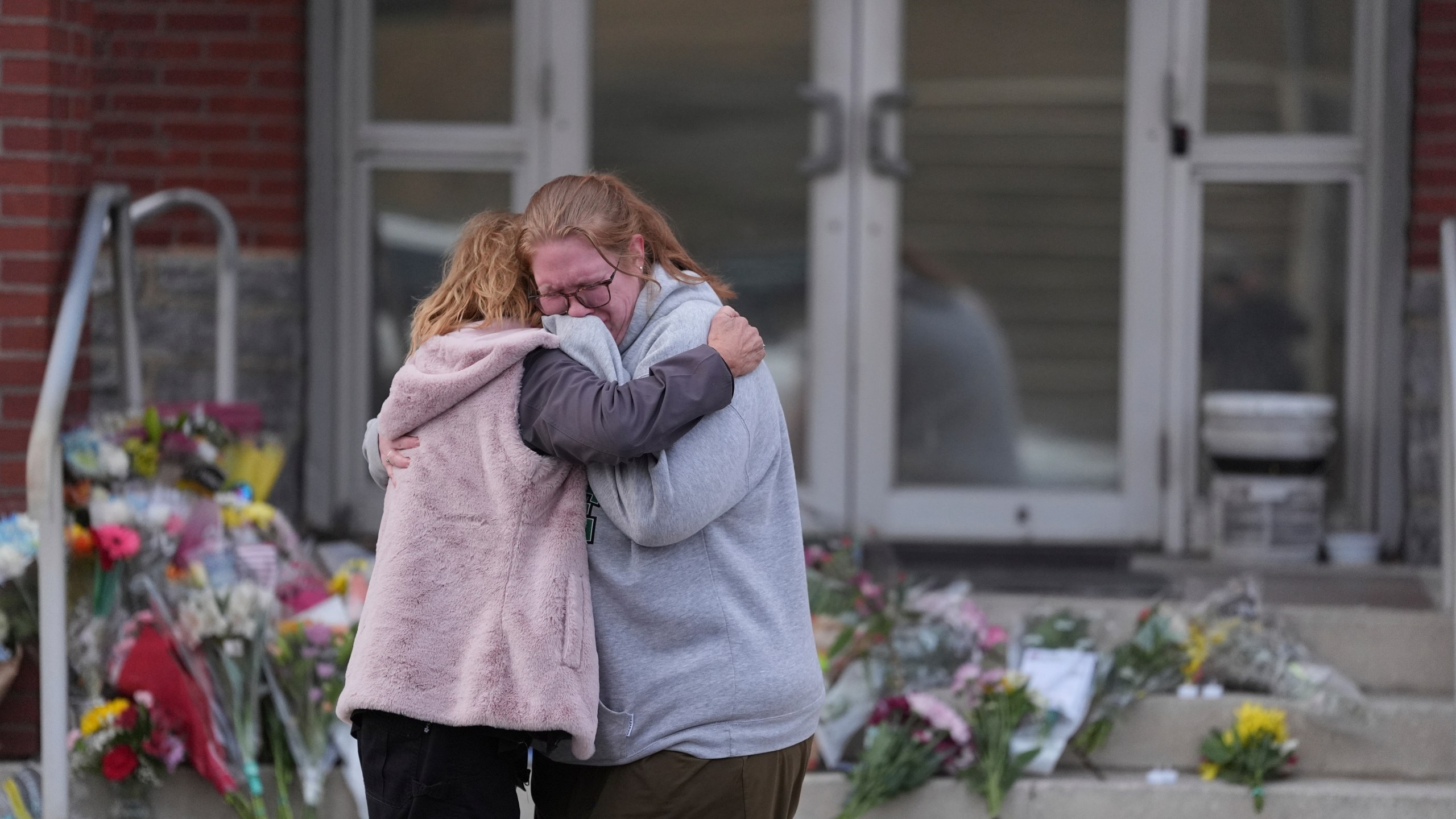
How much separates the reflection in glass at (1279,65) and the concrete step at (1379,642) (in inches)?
67.2

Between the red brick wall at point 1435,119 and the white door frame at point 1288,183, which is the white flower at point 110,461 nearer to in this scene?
the white door frame at point 1288,183

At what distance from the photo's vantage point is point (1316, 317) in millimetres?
5172

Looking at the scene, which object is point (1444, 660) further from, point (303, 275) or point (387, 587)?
point (303, 275)

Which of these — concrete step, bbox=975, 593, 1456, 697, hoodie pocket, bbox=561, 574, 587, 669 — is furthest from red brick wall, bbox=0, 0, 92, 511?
concrete step, bbox=975, 593, 1456, 697

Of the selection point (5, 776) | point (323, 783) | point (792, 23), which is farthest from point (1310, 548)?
point (5, 776)

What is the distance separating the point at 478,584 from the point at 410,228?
11.2 feet

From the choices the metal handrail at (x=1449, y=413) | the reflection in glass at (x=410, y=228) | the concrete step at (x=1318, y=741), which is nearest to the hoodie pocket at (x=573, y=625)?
the concrete step at (x=1318, y=741)

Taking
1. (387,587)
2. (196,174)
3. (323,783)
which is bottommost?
(323,783)

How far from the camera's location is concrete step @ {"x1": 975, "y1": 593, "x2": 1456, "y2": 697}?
4.07 meters

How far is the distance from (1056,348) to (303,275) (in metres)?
2.52

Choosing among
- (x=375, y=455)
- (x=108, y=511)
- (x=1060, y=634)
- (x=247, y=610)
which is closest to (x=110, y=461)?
(x=108, y=511)

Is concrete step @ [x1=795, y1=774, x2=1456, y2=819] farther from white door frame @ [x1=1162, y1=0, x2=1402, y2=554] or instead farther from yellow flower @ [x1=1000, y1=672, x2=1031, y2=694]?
white door frame @ [x1=1162, y1=0, x2=1402, y2=554]

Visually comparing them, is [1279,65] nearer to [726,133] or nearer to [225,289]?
[726,133]

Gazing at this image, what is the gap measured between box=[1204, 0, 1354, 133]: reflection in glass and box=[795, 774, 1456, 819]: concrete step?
94.8 inches
